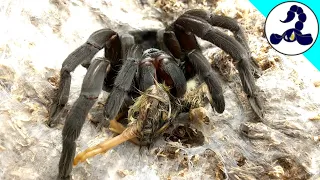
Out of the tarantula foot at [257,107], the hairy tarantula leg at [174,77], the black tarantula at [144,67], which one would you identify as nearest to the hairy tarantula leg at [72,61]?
the black tarantula at [144,67]

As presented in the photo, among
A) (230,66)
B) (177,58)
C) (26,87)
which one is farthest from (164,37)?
(26,87)

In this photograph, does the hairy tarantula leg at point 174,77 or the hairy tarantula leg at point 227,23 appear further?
the hairy tarantula leg at point 227,23

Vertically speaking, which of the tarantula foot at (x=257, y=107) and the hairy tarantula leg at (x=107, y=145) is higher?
the hairy tarantula leg at (x=107, y=145)

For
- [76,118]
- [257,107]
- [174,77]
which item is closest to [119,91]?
[76,118]

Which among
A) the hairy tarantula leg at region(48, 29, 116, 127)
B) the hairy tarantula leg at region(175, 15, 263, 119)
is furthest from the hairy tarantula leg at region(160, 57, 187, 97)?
the hairy tarantula leg at region(48, 29, 116, 127)

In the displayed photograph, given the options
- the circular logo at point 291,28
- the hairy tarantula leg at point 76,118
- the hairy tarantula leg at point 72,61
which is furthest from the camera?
the circular logo at point 291,28

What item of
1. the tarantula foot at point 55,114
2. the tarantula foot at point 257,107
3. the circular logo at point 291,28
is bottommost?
the circular logo at point 291,28

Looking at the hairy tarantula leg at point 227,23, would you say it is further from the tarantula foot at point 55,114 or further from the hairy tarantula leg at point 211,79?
the tarantula foot at point 55,114
